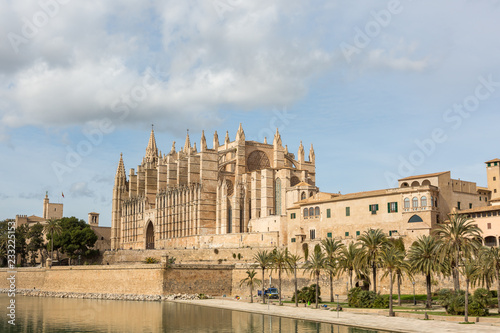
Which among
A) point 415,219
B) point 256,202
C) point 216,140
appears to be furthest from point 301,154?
point 415,219

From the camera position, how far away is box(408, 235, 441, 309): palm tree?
129 feet

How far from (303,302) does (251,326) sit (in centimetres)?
1190

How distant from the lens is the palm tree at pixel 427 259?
129 feet

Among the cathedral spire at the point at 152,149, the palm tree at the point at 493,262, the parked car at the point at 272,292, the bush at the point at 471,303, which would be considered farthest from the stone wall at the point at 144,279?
the cathedral spire at the point at 152,149

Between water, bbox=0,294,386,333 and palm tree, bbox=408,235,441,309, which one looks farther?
palm tree, bbox=408,235,441,309

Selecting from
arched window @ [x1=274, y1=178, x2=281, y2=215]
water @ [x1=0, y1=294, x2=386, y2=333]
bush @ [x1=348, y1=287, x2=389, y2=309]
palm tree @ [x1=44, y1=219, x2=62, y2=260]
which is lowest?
water @ [x1=0, y1=294, x2=386, y2=333]

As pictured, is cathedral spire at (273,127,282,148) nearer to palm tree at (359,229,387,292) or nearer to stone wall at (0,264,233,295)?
stone wall at (0,264,233,295)

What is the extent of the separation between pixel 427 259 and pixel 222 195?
42.4 metres

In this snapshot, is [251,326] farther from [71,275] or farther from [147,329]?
[71,275]

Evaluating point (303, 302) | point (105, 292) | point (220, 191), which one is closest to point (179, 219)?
point (220, 191)

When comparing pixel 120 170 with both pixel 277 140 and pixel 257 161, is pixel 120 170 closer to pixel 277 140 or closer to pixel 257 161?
pixel 257 161

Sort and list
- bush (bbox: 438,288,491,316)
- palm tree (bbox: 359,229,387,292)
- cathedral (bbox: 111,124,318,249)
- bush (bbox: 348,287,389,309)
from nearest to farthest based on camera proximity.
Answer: bush (bbox: 438,288,491,316) < bush (bbox: 348,287,389,309) < palm tree (bbox: 359,229,387,292) < cathedral (bbox: 111,124,318,249)

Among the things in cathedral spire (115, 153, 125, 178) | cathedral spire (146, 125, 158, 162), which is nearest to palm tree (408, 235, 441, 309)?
cathedral spire (115, 153, 125, 178)

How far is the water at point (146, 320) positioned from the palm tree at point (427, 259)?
28.2ft
